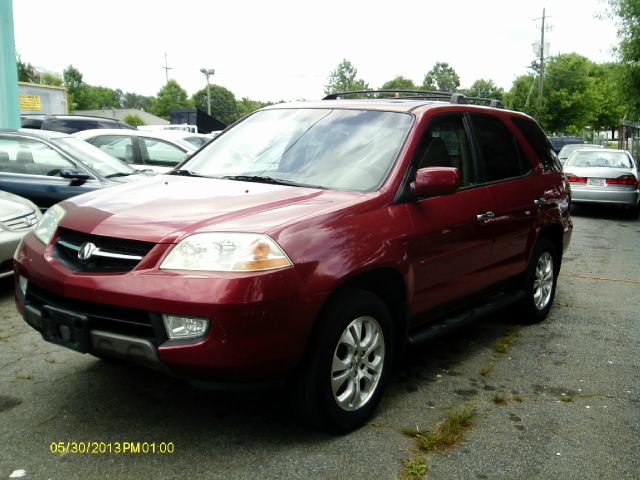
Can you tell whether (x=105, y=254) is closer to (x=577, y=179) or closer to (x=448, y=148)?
(x=448, y=148)

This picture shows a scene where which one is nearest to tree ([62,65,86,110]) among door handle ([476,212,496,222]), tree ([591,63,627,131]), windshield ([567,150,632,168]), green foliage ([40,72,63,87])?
green foliage ([40,72,63,87])

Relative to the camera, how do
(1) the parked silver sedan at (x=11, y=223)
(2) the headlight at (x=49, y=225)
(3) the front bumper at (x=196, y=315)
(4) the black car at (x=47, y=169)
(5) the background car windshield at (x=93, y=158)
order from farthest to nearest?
(5) the background car windshield at (x=93, y=158)
(4) the black car at (x=47, y=169)
(1) the parked silver sedan at (x=11, y=223)
(2) the headlight at (x=49, y=225)
(3) the front bumper at (x=196, y=315)

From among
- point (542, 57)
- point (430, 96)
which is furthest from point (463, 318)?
point (542, 57)

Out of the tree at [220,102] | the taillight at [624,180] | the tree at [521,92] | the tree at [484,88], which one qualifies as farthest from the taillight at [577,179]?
the tree at [220,102]

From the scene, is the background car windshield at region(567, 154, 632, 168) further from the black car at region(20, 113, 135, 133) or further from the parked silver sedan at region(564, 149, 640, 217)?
the black car at region(20, 113, 135, 133)

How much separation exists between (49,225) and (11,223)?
8.99ft

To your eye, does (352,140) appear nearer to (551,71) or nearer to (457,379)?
(457,379)

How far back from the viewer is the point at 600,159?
1502 cm

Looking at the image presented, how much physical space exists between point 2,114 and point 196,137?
4596 millimetres

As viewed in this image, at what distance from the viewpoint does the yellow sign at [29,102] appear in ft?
87.6

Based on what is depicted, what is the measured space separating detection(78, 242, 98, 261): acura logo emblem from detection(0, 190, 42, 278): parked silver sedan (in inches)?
121

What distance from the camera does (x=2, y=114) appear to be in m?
11.7

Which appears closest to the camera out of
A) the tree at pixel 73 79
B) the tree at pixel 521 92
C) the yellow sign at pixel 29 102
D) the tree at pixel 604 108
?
the yellow sign at pixel 29 102

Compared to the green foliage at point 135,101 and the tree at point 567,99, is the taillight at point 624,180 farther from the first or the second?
the green foliage at point 135,101
